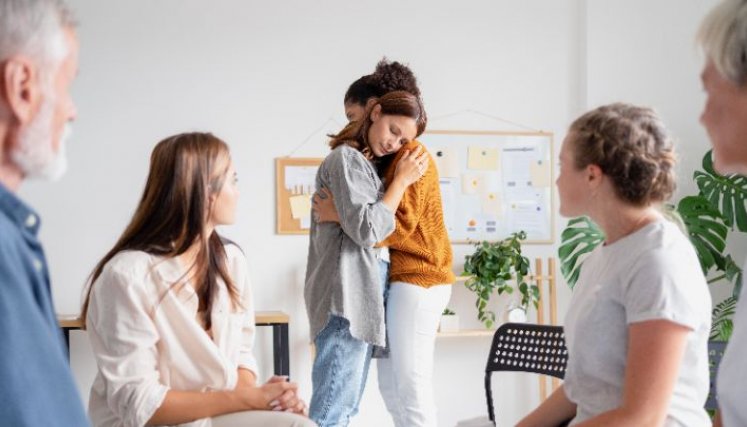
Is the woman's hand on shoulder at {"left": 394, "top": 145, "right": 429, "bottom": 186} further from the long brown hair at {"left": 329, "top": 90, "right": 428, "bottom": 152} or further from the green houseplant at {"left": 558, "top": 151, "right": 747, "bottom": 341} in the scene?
the green houseplant at {"left": 558, "top": 151, "right": 747, "bottom": 341}

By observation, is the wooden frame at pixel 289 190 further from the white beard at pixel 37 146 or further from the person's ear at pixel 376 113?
the white beard at pixel 37 146

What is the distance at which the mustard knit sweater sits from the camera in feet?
8.92

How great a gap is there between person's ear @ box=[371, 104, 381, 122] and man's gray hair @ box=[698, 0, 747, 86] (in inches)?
58.3

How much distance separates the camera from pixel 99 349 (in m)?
1.75

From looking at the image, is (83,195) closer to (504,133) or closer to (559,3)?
(504,133)

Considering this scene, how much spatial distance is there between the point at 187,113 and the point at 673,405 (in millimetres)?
3299

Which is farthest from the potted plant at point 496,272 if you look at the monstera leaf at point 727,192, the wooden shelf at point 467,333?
the monstera leaf at point 727,192

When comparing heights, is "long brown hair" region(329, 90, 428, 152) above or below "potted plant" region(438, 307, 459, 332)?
above

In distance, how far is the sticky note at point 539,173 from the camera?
461cm

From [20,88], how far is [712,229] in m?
3.75

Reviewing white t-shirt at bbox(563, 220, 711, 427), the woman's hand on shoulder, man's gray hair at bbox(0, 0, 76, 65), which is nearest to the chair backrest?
white t-shirt at bbox(563, 220, 711, 427)

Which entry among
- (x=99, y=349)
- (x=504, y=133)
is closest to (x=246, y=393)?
(x=99, y=349)

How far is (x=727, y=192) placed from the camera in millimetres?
4188

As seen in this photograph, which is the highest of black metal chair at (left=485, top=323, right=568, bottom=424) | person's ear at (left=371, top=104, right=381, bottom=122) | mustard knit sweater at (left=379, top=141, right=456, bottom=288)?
person's ear at (left=371, top=104, right=381, bottom=122)
